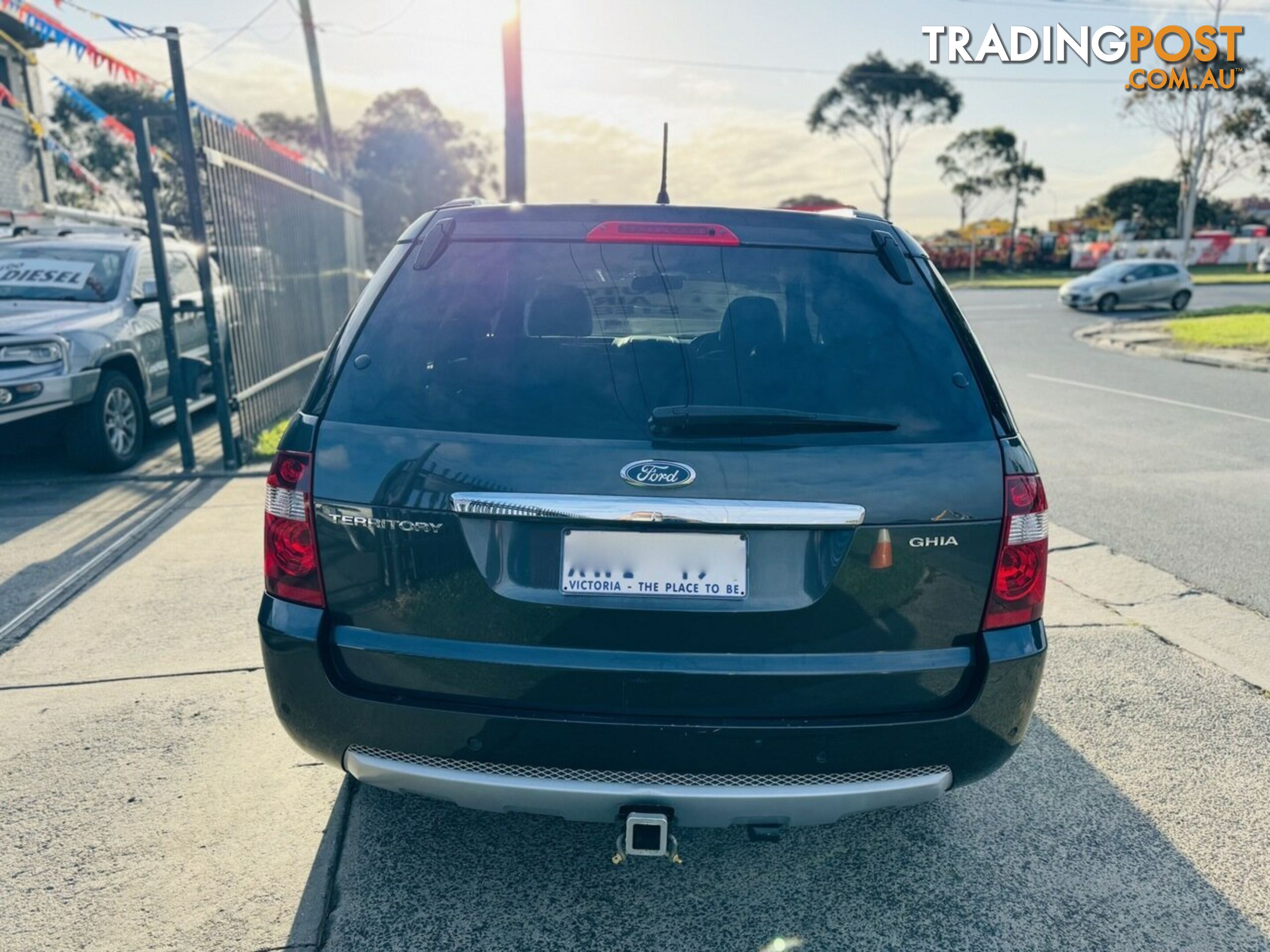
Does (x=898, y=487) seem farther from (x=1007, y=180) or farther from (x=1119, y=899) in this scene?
(x=1007, y=180)

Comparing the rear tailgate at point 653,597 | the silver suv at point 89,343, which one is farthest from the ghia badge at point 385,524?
the silver suv at point 89,343

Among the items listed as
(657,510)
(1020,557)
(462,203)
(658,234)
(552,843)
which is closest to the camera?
(657,510)

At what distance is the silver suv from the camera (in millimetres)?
6457

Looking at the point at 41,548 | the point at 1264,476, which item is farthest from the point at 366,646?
the point at 1264,476

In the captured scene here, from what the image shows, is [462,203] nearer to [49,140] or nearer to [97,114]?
[97,114]

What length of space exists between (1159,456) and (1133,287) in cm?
2086

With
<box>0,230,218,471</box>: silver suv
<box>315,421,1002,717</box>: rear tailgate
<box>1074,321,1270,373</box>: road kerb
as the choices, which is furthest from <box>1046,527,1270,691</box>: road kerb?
<box>1074,321,1270,373</box>: road kerb

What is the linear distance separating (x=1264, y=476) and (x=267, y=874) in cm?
737

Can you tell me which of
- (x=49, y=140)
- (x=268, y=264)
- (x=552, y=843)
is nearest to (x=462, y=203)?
(x=552, y=843)

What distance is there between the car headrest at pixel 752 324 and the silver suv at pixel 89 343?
598 centimetres

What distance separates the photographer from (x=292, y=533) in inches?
85.2

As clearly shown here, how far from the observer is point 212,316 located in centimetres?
688

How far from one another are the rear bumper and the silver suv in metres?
5.46

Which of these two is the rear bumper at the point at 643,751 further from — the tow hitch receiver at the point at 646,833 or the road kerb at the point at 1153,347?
the road kerb at the point at 1153,347
